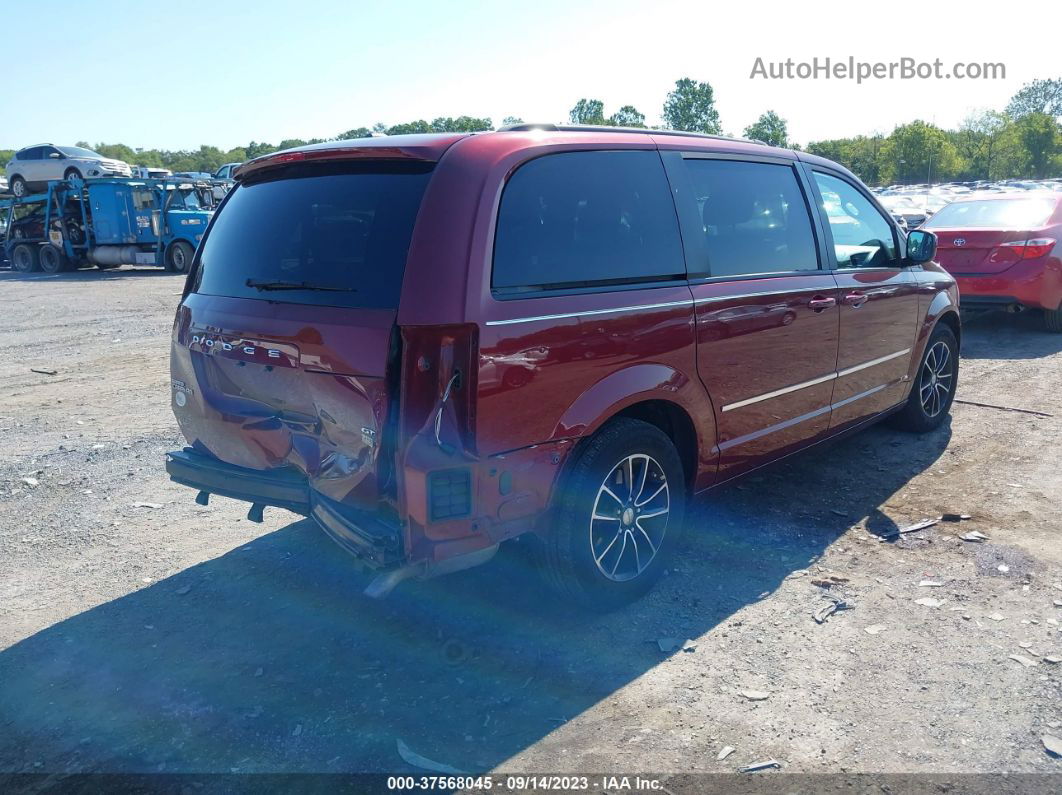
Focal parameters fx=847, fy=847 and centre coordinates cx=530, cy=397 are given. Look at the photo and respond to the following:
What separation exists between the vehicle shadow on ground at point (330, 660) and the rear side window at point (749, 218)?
1.49 meters

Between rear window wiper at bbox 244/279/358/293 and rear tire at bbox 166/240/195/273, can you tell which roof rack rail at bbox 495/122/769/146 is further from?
rear tire at bbox 166/240/195/273

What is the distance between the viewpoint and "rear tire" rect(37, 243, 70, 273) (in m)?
22.9

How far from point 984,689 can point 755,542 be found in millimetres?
1503

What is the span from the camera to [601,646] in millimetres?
3561

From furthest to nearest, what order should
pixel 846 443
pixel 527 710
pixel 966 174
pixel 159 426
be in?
1. pixel 966 174
2. pixel 159 426
3. pixel 846 443
4. pixel 527 710

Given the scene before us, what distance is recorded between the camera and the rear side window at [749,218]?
4102 mm

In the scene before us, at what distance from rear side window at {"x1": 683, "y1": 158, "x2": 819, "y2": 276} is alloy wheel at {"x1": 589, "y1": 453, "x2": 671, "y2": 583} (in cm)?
99

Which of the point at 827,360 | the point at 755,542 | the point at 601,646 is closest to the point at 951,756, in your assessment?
the point at 601,646

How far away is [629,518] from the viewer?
12.3ft

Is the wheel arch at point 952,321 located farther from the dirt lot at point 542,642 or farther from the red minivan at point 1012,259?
the red minivan at point 1012,259

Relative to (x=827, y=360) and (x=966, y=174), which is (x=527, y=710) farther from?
(x=966, y=174)

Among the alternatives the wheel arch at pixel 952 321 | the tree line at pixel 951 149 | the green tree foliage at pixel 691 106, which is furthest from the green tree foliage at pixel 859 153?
the wheel arch at pixel 952 321

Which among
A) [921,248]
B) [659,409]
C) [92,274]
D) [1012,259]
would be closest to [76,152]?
[92,274]

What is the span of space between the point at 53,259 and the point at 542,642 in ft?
78.1
